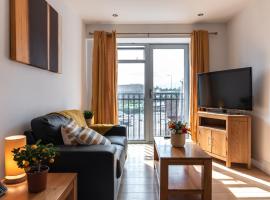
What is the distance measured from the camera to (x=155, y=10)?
3.66 m

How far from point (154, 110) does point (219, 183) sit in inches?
92.4

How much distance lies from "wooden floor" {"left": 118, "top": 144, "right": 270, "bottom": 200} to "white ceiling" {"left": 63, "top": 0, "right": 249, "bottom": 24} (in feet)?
8.13

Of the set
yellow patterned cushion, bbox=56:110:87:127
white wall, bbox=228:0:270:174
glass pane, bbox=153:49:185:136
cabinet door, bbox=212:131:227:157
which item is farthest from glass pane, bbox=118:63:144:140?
white wall, bbox=228:0:270:174

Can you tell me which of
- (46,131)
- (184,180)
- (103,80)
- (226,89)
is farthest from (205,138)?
(46,131)

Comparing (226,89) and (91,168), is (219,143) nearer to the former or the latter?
(226,89)

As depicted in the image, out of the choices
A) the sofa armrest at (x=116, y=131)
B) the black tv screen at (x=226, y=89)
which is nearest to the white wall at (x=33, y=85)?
the sofa armrest at (x=116, y=131)

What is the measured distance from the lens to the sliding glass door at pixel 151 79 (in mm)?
4664

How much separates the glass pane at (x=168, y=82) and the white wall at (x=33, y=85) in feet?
5.66

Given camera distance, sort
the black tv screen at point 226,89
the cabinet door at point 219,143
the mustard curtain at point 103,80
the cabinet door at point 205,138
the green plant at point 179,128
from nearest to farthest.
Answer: the green plant at point 179,128, the black tv screen at point 226,89, the cabinet door at point 219,143, the cabinet door at point 205,138, the mustard curtain at point 103,80

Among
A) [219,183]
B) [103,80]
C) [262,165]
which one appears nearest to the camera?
[219,183]

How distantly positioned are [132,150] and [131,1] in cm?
259

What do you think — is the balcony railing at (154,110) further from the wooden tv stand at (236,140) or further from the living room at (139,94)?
the wooden tv stand at (236,140)

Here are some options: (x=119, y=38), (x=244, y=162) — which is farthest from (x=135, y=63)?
(x=244, y=162)

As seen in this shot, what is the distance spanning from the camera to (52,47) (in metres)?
2.68
